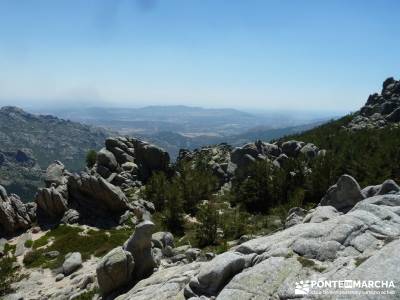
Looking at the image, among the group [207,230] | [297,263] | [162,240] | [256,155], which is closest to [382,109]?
[256,155]

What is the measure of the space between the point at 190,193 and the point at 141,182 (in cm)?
1698

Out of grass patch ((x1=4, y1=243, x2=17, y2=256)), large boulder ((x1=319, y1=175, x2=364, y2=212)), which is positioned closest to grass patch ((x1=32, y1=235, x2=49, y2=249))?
grass patch ((x1=4, y1=243, x2=17, y2=256))

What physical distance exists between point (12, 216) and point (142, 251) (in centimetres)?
3635

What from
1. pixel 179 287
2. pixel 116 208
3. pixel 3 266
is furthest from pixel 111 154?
pixel 179 287

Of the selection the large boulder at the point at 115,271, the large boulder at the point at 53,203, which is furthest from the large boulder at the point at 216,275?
the large boulder at the point at 53,203

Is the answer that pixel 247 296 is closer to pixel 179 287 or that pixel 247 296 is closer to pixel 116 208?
pixel 179 287

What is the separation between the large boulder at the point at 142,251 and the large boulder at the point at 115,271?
948 millimetres

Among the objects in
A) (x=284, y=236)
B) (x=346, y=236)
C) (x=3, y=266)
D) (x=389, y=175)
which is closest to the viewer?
(x=346, y=236)

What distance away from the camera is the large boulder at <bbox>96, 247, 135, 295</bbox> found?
27.4m

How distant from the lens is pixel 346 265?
18.8 metres

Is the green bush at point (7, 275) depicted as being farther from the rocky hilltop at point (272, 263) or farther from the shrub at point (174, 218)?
the shrub at point (174, 218)

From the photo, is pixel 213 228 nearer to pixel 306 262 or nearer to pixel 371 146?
pixel 306 262

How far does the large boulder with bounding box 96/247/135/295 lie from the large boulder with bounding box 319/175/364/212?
18.5 metres

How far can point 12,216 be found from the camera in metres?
57.7
